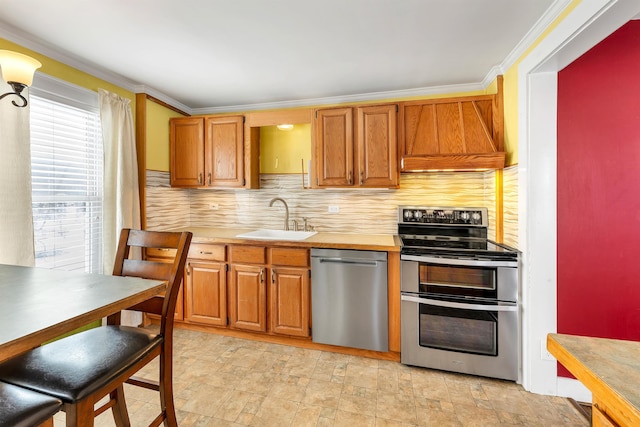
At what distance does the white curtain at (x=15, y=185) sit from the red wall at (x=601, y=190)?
3550 mm

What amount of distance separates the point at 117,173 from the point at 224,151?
0.97 meters

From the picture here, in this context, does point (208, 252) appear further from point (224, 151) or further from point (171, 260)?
point (224, 151)

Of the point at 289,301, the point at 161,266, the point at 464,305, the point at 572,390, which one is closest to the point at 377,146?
the point at 464,305

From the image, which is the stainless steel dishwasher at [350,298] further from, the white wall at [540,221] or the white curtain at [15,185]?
the white curtain at [15,185]

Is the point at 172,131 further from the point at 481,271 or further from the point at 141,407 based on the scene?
the point at 481,271

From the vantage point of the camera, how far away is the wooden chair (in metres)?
0.98

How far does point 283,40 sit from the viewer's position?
1968 millimetres

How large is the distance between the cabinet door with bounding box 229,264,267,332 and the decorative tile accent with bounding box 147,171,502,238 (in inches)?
29.9

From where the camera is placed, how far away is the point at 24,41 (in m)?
1.93

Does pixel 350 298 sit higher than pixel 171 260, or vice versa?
pixel 171 260

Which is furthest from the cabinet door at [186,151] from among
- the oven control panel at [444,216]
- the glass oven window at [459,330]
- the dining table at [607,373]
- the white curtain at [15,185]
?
the dining table at [607,373]

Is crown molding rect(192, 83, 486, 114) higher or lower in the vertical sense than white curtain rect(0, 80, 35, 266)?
higher

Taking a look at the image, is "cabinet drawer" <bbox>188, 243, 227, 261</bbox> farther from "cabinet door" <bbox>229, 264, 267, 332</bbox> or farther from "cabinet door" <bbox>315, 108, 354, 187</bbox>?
"cabinet door" <bbox>315, 108, 354, 187</bbox>

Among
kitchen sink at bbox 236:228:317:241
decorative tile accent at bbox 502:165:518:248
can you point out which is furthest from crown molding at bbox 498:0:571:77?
kitchen sink at bbox 236:228:317:241
